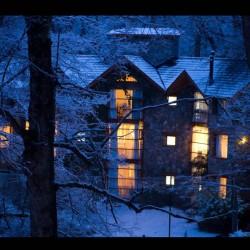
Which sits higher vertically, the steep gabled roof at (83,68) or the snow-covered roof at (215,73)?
the snow-covered roof at (215,73)

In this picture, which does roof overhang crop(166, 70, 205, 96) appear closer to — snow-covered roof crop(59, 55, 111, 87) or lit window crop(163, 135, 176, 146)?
lit window crop(163, 135, 176, 146)

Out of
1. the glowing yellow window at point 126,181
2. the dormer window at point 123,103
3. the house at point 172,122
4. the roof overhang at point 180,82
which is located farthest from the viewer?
the roof overhang at point 180,82

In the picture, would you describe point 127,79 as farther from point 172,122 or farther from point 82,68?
point 82,68

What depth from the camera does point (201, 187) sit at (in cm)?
838

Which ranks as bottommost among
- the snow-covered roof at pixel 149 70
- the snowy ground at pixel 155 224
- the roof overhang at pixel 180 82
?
the snowy ground at pixel 155 224

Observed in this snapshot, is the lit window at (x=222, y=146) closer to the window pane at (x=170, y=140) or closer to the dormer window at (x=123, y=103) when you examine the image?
the window pane at (x=170, y=140)

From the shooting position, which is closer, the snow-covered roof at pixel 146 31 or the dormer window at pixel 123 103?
the snow-covered roof at pixel 146 31

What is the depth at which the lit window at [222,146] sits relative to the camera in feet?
31.0

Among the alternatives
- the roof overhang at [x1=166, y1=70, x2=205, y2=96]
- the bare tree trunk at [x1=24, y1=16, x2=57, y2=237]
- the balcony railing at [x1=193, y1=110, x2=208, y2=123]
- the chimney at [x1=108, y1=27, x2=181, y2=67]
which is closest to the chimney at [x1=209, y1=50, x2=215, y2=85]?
the roof overhang at [x1=166, y1=70, x2=205, y2=96]

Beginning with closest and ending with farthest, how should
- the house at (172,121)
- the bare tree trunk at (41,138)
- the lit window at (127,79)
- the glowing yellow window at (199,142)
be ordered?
the bare tree trunk at (41,138)
the lit window at (127,79)
the house at (172,121)
the glowing yellow window at (199,142)

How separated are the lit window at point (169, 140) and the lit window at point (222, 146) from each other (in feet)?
3.45

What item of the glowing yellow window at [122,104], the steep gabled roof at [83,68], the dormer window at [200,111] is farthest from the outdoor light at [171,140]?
the steep gabled roof at [83,68]

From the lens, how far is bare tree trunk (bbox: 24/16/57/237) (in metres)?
2.97

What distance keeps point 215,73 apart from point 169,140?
2034 millimetres
